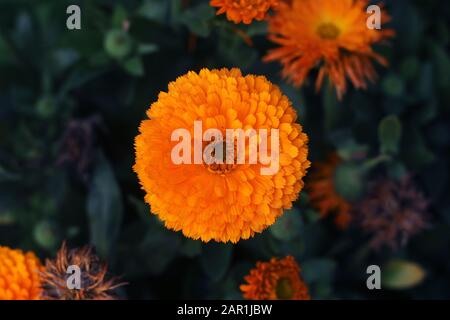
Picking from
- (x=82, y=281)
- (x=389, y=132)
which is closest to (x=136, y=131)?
(x=82, y=281)

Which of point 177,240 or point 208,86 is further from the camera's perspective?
point 177,240

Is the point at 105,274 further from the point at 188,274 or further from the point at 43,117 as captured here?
the point at 43,117

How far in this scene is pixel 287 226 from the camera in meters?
1.04

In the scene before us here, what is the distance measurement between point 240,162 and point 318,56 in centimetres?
30

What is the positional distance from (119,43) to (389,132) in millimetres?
539

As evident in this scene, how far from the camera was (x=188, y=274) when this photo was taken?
129 centimetres

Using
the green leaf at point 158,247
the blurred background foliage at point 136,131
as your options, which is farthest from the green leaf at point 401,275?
the green leaf at point 158,247

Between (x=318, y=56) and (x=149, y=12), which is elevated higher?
(x=149, y=12)

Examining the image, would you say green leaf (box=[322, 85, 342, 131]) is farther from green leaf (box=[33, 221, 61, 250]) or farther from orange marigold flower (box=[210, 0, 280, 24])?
green leaf (box=[33, 221, 61, 250])

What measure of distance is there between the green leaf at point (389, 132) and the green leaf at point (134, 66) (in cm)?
47

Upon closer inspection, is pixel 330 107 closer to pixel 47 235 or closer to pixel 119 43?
pixel 119 43

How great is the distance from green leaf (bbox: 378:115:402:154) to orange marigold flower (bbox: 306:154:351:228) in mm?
136

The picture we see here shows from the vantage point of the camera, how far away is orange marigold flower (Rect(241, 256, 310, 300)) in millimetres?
1055

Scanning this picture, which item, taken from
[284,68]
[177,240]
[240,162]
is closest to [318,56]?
[284,68]
